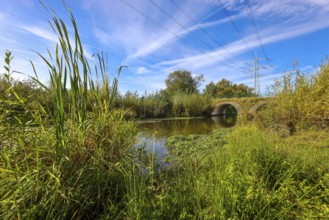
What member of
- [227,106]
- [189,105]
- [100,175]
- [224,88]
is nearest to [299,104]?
[100,175]

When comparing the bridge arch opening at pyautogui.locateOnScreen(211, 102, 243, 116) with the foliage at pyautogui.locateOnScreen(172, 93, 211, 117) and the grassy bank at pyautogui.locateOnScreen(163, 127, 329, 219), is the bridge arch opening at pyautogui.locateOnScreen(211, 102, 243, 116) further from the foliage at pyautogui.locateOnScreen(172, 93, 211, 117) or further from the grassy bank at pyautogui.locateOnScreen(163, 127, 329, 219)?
the grassy bank at pyautogui.locateOnScreen(163, 127, 329, 219)

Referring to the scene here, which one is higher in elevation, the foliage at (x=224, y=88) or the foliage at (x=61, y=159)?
the foliage at (x=224, y=88)

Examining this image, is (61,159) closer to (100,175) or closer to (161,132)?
(100,175)

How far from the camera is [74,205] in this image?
1442 millimetres

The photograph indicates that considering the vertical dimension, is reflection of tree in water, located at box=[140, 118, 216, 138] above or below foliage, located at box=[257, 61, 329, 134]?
below

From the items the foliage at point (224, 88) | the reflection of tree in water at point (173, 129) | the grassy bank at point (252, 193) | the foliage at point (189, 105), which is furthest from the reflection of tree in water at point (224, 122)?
the foliage at point (224, 88)

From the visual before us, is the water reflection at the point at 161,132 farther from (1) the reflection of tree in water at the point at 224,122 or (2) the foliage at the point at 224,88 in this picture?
(2) the foliage at the point at 224,88

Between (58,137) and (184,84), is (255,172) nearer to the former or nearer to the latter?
(58,137)

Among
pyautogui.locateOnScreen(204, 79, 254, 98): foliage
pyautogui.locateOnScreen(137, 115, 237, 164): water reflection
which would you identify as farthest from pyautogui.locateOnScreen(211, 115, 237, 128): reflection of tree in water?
pyautogui.locateOnScreen(204, 79, 254, 98): foliage

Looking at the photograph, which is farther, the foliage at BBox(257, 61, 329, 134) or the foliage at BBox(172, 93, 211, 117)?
the foliage at BBox(172, 93, 211, 117)

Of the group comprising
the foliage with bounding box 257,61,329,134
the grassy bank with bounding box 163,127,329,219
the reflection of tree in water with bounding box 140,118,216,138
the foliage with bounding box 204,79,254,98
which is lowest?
the reflection of tree in water with bounding box 140,118,216,138

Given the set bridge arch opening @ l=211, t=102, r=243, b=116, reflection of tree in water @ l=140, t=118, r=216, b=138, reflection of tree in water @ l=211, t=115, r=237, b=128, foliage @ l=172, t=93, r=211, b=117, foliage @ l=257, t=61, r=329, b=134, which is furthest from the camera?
foliage @ l=172, t=93, r=211, b=117

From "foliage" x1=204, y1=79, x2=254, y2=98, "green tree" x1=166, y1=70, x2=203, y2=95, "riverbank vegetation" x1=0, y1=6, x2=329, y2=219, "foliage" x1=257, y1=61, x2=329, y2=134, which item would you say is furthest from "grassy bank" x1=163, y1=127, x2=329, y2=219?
"foliage" x1=204, y1=79, x2=254, y2=98

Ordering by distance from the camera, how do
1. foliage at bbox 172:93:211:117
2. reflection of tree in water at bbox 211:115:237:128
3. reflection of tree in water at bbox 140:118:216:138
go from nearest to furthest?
reflection of tree in water at bbox 140:118:216:138 < reflection of tree in water at bbox 211:115:237:128 < foliage at bbox 172:93:211:117
